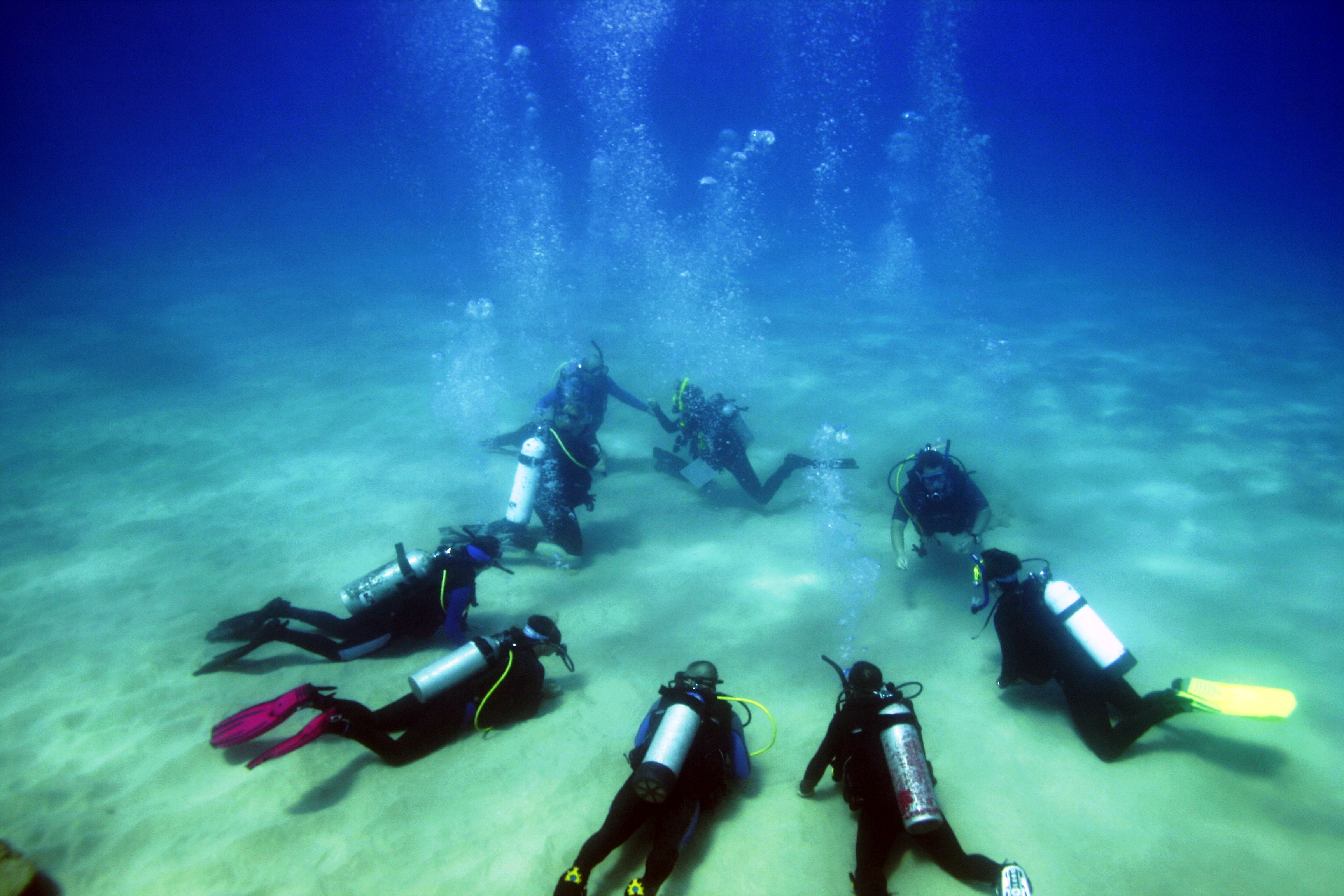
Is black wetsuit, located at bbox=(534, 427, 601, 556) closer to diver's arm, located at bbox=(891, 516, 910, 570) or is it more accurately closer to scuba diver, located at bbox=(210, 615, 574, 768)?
scuba diver, located at bbox=(210, 615, 574, 768)

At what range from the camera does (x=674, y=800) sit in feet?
11.9

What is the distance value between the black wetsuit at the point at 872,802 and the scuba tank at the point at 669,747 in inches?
36.2

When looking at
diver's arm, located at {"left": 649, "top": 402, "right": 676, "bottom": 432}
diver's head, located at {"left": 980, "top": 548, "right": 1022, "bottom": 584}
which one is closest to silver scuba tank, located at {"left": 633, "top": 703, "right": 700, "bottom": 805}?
diver's head, located at {"left": 980, "top": 548, "right": 1022, "bottom": 584}

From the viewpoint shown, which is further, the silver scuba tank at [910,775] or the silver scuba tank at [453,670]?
the silver scuba tank at [453,670]

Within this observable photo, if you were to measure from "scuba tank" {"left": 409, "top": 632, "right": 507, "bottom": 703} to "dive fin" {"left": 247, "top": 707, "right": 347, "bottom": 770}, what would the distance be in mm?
546

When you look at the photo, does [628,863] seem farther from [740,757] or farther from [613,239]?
[613,239]

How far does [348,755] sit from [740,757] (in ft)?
10.0

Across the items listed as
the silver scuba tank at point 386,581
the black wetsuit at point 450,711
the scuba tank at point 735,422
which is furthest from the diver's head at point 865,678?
the scuba tank at point 735,422

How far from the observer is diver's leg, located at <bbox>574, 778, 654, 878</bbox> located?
3.37 meters

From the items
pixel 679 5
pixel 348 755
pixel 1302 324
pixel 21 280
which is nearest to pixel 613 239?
pixel 21 280

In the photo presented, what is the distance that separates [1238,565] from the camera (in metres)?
7.05

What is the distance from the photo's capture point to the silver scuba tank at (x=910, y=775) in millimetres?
3305

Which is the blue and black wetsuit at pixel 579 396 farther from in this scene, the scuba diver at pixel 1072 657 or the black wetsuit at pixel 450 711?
the scuba diver at pixel 1072 657

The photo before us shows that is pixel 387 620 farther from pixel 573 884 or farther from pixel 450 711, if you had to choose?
pixel 573 884
